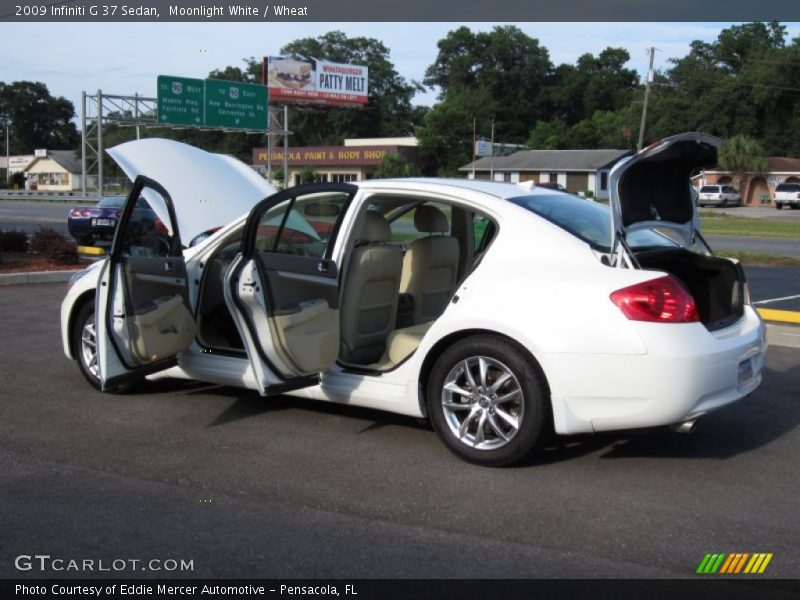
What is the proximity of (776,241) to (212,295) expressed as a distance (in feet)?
76.9

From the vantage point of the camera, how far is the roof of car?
17.7 feet

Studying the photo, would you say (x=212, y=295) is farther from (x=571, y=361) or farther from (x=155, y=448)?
(x=571, y=361)

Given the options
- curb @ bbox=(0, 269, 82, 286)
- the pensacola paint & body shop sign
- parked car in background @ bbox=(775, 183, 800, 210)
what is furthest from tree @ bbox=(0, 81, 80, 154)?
curb @ bbox=(0, 269, 82, 286)

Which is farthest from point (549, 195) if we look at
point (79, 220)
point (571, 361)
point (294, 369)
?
point (79, 220)

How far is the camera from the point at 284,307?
5332 millimetres

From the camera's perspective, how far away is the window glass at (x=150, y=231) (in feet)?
18.7

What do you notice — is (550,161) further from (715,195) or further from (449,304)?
(449,304)

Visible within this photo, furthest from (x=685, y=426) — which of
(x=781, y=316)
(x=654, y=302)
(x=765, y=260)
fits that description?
(x=765, y=260)

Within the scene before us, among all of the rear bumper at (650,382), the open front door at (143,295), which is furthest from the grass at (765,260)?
the open front door at (143,295)

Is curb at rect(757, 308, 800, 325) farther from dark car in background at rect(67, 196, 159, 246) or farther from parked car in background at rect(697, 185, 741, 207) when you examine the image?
parked car in background at rect(697, 185, 741, 207)

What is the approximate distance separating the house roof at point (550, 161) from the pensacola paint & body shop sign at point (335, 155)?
21.1ft

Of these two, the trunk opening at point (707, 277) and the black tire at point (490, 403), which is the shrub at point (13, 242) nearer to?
the black tire at point (490, 403)

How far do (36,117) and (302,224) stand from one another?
5168 inches

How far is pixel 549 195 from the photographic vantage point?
5668 millimetres
